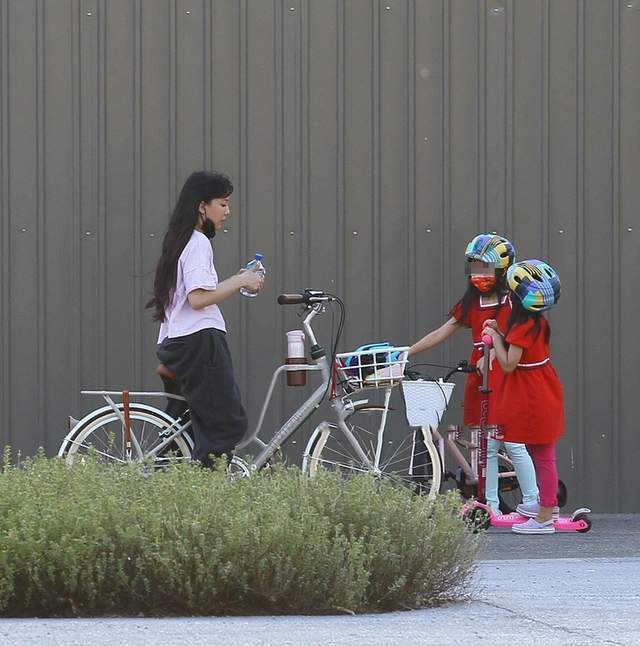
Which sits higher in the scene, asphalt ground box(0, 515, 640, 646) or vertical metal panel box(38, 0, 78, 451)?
vertical metal panel box(38, 0, 78, 451)

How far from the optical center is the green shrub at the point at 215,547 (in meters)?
6.01

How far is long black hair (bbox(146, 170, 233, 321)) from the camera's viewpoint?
28.8 feet

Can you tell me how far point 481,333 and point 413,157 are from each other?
1.46 m

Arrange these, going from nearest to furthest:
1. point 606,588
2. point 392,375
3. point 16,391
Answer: point 606,588 < point 392,375 < point 16,391

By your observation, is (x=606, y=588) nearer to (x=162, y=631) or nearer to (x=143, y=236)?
(x=162, y=631)

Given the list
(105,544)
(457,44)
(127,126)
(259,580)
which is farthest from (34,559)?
(457,44)

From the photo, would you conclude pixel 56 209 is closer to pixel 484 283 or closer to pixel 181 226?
pixel 181 226

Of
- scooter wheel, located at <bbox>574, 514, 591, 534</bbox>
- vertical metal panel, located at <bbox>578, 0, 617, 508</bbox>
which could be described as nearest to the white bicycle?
scooter wheel, located at <bbox>574, 514, 591, 534</bbox>

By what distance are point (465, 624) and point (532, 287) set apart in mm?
3446

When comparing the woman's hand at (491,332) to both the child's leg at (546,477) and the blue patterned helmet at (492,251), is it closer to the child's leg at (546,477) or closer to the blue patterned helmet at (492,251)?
the blue patterned helmet at (492,251)

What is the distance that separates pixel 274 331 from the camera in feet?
34.2

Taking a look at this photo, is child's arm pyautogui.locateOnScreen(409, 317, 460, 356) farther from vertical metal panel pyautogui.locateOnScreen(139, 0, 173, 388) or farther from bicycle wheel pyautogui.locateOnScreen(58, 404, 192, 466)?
vertical metal panel pyautogui.locateOnScreen(139, 0, 173, 388)

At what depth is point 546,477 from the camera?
9289 millimetres

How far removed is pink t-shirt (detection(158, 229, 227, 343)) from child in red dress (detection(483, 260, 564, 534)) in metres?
1.60
